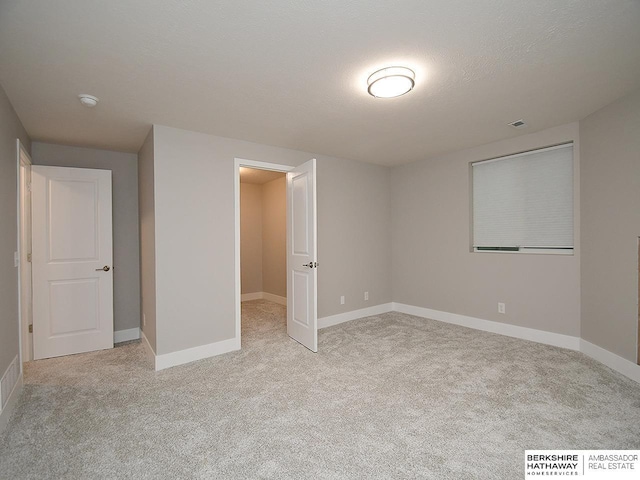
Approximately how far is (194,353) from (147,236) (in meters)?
1.38

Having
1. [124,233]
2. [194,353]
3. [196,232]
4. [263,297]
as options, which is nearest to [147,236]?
[196,232]

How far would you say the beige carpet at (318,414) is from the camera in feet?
5.60

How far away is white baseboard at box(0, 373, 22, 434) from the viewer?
207cm

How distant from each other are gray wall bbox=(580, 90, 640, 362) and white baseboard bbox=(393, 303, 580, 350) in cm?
21

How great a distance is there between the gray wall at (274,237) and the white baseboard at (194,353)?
250 centimetres

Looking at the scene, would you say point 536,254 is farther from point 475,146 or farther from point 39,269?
point 39,269

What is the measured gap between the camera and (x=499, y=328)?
153 inches

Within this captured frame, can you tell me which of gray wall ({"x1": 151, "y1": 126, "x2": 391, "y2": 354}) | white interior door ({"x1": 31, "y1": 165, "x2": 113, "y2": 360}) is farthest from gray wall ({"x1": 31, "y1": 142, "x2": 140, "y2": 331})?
gray wall ({"x1": 151, "y1": 126, "x2": 391, "y2": 354})

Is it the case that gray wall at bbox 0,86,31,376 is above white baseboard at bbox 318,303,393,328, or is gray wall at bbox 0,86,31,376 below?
above

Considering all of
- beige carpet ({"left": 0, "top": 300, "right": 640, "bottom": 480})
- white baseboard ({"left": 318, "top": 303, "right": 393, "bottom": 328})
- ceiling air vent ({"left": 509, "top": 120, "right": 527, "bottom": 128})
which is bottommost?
beige carpet ({"left": 0, "top": 300, "right": 640, "bottom": 480})

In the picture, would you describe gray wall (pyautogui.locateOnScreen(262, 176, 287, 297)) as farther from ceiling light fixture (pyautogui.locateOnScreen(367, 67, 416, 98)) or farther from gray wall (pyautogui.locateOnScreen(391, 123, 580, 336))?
ceiling light fixture (pyautogui.locateOnScreen(367, 67, 416, 98))

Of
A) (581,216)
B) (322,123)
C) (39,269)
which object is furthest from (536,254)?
(39,269)

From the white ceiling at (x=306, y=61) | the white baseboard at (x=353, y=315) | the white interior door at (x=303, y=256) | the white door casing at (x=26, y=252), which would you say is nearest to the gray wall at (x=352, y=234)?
the white baseboard at (x=353, y=315)

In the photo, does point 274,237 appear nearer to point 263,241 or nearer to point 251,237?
point 263,241
